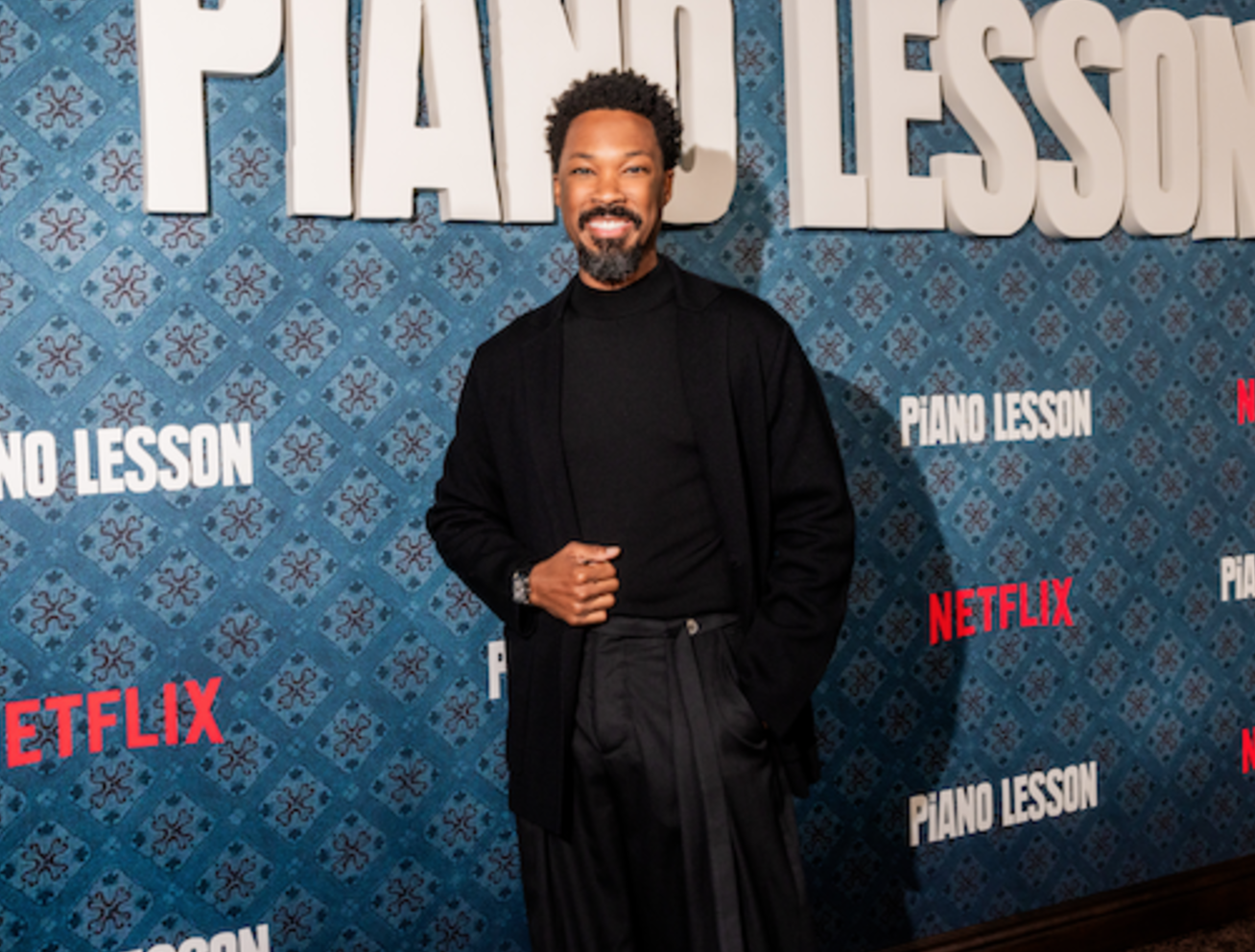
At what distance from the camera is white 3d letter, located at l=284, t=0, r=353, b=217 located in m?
2.10

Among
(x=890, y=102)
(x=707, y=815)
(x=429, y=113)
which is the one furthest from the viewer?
(x=890, y=102)

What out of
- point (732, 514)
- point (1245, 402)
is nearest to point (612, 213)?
point (732, 514)

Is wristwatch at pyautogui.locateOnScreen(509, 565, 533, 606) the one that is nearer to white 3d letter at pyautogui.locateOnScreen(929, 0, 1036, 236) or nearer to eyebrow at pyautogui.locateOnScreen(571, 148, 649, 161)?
eyebrow at pyautogui.locateOnScreen(571, 148, 649, 161)

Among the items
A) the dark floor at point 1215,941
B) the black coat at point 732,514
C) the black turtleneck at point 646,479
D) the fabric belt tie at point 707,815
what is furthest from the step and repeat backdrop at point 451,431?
the fabric belt tie at point 707,815

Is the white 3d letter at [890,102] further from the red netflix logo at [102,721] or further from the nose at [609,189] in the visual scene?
the red netflix logo at [102,721]

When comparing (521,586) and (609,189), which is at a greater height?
(609,189)

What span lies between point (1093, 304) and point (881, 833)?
1.37 m

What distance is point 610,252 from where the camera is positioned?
1753 mm

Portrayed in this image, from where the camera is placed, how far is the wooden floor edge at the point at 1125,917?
271 centimetres

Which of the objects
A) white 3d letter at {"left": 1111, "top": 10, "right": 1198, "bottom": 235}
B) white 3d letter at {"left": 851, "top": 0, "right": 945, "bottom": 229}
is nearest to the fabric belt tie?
white 3d letter at {"left": 851, "top": 0, "right": 945, "bottom": 229}

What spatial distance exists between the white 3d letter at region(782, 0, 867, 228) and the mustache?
85 cm

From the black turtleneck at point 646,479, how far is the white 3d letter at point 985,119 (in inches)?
45.6

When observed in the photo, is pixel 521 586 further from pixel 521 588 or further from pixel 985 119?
pixel 985 119

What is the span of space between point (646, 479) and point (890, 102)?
1.27 metres
